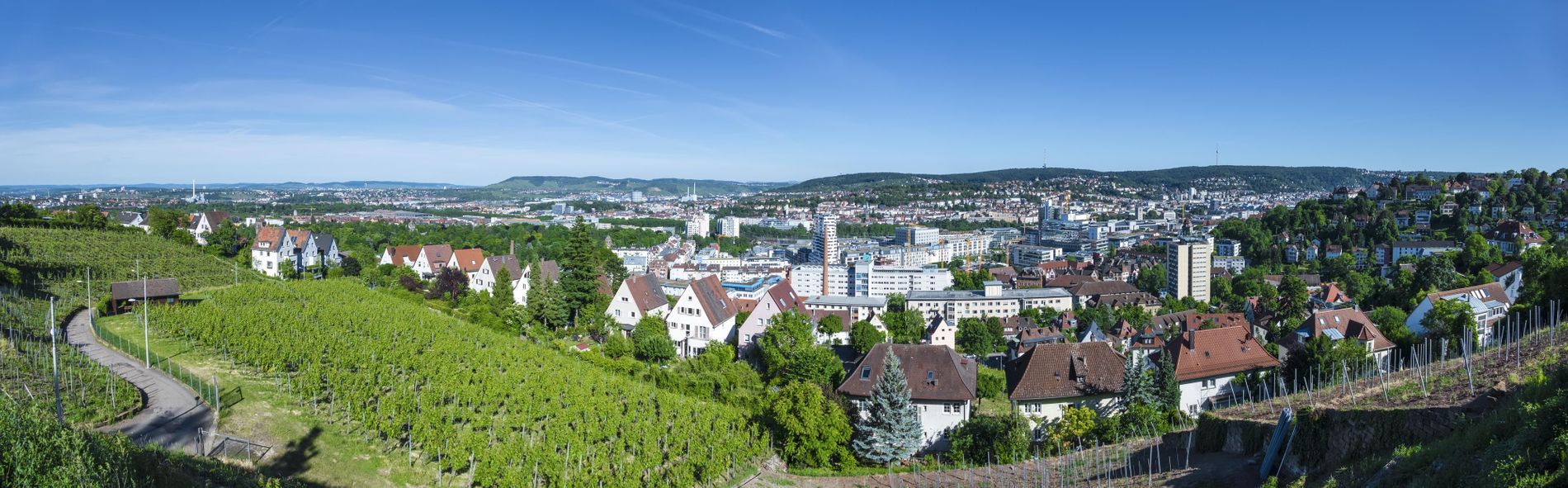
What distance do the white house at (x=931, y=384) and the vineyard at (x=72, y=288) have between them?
15790 mm

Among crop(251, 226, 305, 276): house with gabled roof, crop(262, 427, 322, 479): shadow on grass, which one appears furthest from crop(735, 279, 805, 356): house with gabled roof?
crop(251, 226, 305, 276): house with gabled roof

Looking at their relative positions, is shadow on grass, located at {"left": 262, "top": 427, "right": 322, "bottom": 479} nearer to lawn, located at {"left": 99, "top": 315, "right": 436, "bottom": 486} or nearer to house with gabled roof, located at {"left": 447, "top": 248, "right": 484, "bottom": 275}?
lawn, located at {"left": 99, "top": 315, "right": 436, "bottom": 486}

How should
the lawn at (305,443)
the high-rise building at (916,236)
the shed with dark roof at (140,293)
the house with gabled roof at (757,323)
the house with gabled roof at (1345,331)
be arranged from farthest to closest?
the high-rise building at (916,236) < the house with gabled roof at (757,323) < the house with gabled roof at (1345,331) < the shed with dark roof at (140,293) < the lawn at (305,443)

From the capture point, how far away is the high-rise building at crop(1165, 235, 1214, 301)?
73875 mm

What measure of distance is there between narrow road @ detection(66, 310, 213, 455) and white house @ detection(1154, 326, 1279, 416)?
23669 mm

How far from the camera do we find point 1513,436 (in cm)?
793

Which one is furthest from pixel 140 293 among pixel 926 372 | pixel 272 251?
pixel 926 372

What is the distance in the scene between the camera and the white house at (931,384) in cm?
2145

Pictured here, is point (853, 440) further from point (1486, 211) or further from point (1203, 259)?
point (1486, 211)

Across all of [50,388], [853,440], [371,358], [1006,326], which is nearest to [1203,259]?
[1006,326]

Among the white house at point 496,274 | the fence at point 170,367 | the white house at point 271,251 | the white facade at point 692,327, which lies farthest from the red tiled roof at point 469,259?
the fence at point 170,367

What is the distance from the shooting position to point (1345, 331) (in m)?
33.2

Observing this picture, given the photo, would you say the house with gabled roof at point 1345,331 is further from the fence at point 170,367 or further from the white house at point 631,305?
the fence at point 170,367

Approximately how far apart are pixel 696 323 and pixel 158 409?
750 inches
